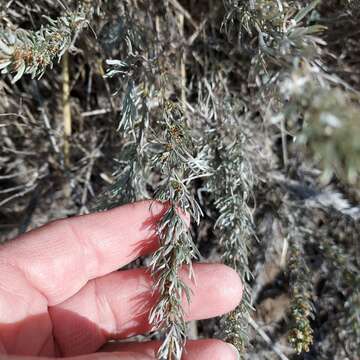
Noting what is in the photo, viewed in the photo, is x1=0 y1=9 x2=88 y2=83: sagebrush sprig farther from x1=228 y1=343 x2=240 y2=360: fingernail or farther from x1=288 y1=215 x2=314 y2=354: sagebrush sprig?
x1=288 y1=215 x2=314 y2=354: sagebrush sprig

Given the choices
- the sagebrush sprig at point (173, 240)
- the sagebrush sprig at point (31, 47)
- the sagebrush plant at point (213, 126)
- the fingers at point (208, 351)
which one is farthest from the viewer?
the fingers at point (208, 351)

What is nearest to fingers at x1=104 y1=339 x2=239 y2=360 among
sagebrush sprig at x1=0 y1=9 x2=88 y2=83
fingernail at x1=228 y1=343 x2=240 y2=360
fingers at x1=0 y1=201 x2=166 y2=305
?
fingernail at x1=228 y1=343 x2=240 y2=360

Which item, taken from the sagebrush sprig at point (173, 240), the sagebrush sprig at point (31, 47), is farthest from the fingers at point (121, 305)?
the sagebrush sprig at point (31, 47)

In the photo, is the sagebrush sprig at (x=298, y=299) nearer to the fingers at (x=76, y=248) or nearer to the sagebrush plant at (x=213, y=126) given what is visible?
the sagebrush plant at (x=213, y=126)

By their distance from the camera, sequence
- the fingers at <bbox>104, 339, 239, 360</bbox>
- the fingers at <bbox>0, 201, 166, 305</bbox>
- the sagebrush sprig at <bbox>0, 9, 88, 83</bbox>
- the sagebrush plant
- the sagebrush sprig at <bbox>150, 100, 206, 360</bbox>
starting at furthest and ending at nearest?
the fingers at <bbox>0, 201, 166, 305</bbox> < the fingers at <bbox>104, 339, 239, 360</bbox> < the sagebrush sprig at <bbox>150, 100, 206, 360</bbox> < the sagebrush sprig at <bbox>0, 9, 88, 83</bbox> < the sagebrush plant

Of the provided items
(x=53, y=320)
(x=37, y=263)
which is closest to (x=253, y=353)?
(x=53, y=320)

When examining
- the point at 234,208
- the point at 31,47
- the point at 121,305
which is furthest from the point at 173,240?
the point at 31,47

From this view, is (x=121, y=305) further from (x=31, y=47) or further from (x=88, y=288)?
(x=31, y=47)
